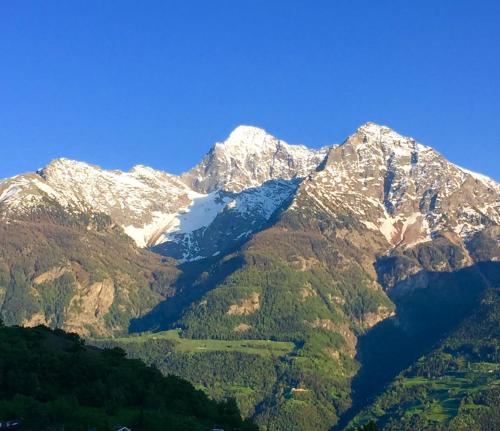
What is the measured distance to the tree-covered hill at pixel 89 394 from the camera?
461 feet

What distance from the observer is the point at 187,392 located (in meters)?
178

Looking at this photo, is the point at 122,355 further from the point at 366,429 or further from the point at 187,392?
the point at 366,429

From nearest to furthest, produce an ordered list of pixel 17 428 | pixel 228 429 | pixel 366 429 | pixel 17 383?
pixel 17 428
pixel 366 429
pixel 17 383
pixel 228 429

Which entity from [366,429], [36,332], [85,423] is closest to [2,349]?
[36,332]

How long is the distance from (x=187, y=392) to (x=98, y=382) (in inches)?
900

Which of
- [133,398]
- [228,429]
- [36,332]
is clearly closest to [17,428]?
[133,398]

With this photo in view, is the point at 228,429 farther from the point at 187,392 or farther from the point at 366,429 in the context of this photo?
the point at 366,429

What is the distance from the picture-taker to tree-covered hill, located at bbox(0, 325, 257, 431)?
14050 centimetres

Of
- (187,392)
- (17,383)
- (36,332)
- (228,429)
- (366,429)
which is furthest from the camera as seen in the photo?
(36,332)

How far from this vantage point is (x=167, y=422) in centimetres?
14850

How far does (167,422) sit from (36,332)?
57.4 m

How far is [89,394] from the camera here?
15950cm

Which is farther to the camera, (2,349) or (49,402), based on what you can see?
(2,349)

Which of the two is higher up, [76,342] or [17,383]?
[76,342]
